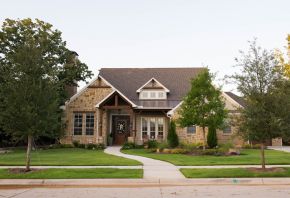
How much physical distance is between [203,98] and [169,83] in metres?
10.8

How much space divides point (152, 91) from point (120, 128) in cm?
458

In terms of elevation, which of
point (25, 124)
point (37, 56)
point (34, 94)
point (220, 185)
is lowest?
point (220, 185)

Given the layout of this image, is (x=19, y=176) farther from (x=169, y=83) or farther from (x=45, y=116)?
(x=169, y=83)

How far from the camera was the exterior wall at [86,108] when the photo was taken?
30984 mm

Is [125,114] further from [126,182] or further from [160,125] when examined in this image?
[126,182]

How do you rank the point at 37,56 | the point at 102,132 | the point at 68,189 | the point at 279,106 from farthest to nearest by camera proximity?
1. the point at 102,132
2. the point at 37,56
3. the point at 279,106
4. the point at 68,189

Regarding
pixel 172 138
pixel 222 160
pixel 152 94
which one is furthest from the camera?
pixel 152 94

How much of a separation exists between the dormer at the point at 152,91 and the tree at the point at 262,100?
18184mm

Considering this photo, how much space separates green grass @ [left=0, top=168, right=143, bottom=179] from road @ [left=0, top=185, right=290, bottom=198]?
1705mm

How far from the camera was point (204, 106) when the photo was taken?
24312 millimetres

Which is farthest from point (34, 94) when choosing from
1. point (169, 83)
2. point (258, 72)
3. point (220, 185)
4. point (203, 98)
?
point (169, 83)

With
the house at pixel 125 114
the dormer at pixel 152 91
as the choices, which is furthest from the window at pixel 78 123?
the dormer at pixel 152 91

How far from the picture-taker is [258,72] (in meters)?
14.4

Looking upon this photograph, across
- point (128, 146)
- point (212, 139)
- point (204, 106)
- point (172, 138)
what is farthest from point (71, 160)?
point (212, 139)
